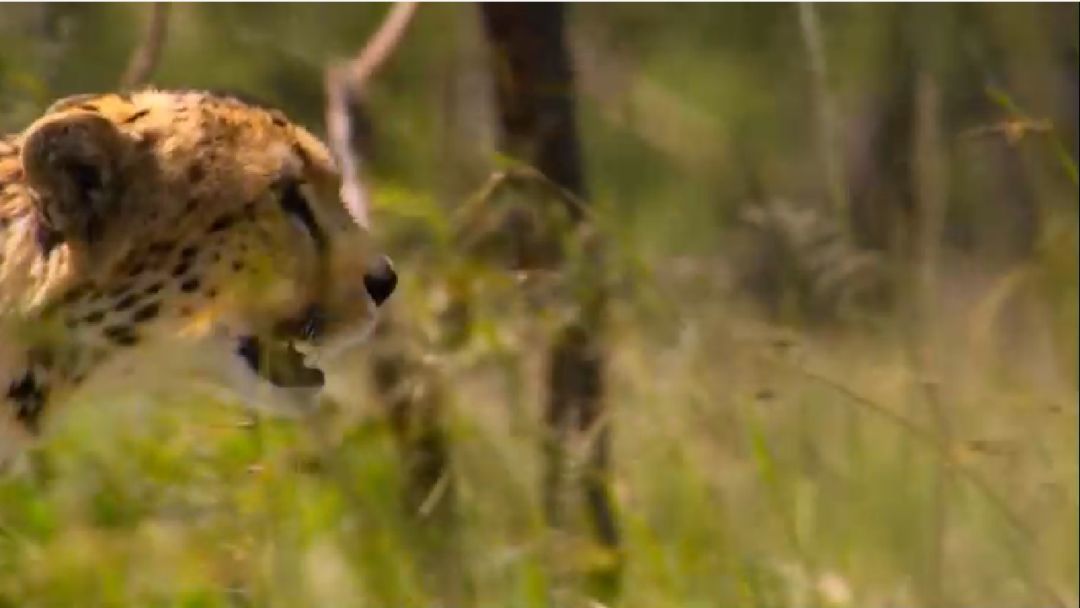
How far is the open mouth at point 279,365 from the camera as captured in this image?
192 cm

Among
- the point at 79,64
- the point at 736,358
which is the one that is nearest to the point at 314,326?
the point at 736,358

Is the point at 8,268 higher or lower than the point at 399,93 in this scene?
higher

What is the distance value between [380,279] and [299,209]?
0.10 m

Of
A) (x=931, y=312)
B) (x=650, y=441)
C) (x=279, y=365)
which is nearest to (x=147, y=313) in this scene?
(x=279, y=365)

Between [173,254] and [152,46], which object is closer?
[173,254]

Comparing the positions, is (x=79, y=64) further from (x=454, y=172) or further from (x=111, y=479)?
(x=111, y=479)

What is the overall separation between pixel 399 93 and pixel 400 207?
1814 mm

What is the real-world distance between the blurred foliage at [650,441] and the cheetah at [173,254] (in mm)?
68

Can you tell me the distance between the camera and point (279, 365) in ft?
6.30

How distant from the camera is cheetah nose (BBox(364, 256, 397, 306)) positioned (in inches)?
77.8

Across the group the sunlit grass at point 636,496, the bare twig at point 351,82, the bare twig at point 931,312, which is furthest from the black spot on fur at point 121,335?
the bare twig at point 931,312

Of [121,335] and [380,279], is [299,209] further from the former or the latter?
[121,335]

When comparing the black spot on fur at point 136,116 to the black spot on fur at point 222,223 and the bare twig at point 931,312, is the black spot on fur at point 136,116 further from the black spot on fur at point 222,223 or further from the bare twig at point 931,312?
the bare twig at point 931,312

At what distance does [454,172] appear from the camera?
2771mm
